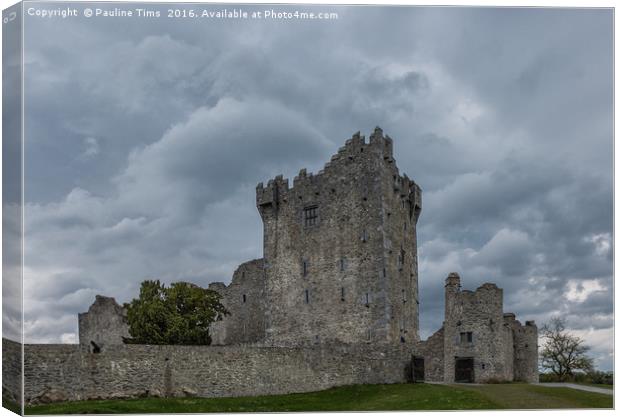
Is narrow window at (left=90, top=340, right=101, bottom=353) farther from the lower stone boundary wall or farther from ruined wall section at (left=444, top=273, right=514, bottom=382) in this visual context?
ruined wall section at (left=444, top=273, right=514, bottom=382)

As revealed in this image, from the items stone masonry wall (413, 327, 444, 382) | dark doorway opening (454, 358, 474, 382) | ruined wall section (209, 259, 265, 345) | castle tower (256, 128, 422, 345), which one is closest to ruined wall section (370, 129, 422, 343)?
castle tower (256, 128, 422, 345)

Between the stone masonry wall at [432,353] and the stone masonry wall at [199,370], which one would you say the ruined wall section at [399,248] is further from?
the stone masonry wall at [199,370]

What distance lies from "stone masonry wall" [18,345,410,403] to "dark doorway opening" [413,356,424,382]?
1.76 feet

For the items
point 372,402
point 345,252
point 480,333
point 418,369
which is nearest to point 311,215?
point 345,252

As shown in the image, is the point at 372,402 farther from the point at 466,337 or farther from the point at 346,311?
the point at 346,311

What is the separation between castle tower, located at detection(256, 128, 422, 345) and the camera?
42.3 meters

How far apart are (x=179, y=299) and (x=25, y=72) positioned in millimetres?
22596

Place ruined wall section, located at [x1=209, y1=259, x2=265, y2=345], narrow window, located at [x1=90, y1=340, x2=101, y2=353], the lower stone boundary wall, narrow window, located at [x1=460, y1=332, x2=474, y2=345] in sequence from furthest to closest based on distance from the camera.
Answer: ruined wall section, located at [x1=209, y1=259, x2=265, y2=345], narrow window, located at [x1=460, y1=332, x2=474, y2=345], narrow window, located at [x1=90, y1=340, x2=101, y2=353], the lower stone boundary wall

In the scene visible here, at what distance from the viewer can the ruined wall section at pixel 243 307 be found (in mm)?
52406

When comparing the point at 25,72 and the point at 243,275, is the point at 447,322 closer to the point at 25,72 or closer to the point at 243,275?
the point at 243,275

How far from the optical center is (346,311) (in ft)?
140

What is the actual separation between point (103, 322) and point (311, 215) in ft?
64.6

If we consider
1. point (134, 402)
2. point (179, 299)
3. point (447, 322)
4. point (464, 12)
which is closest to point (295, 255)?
point (179, 299)

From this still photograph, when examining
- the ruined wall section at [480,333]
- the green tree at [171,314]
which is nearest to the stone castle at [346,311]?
the ruined wall section at [480,333]
